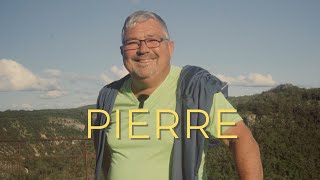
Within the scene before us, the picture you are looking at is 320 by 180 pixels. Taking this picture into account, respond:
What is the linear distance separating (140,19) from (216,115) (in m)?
0.65

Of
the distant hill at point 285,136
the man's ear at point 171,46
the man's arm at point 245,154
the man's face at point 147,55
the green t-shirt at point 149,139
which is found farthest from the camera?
the distant hill at point 285,136

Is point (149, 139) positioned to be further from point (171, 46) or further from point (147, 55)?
point (171, 46)

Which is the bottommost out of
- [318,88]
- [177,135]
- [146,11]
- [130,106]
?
[177,135]

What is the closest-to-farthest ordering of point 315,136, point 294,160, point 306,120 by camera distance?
1. point 294,160
2. point 315,136
3. point 306,120

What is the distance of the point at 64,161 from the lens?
9.10 m

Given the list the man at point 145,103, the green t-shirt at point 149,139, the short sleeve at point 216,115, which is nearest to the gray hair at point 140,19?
the man at point 145,103

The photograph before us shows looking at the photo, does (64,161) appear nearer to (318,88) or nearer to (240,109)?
(240,109)

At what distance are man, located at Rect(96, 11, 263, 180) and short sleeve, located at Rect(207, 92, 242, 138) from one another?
11 millimetres

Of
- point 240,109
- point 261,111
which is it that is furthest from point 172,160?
point 240,109

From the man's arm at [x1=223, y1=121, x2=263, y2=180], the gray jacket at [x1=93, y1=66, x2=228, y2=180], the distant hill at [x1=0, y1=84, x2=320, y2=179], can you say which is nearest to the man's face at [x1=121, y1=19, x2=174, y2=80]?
the gray jacket at [x1=93, y1=66, x2=228, y2=180]

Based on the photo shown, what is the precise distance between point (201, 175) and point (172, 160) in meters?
0.15

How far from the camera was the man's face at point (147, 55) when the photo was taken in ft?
6.03

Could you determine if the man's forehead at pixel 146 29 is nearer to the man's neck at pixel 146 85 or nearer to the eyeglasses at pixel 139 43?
the eyeglasses at pixel 139 43

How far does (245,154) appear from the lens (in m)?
1.53
